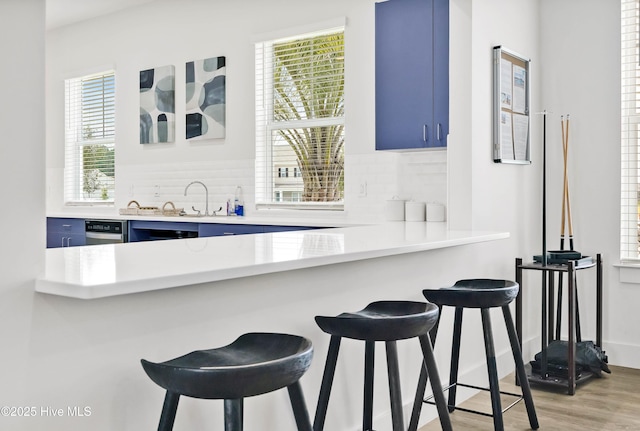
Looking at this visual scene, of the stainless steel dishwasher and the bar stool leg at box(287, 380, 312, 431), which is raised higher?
the stainless steel dishwasher

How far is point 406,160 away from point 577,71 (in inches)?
52.3

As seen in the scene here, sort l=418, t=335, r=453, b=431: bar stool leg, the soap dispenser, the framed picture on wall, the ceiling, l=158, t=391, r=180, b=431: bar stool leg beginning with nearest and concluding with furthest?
l=158, t=391, r=180, b=431: bar stool leg
l=418, t=335, r=453, b=431: bar stool leg
the framed picture on wall
the soap dispenser
the ceiling

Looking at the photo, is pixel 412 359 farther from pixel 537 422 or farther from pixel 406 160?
pixel 406 160

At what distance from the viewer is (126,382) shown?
186cm

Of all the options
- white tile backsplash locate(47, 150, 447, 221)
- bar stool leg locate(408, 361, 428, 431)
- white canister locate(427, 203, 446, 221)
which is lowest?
bar stool leg locate(408, 361, 428, 431)

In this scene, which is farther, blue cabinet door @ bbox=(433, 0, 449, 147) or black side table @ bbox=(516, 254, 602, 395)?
blue cabinet door @ bbox=(433, 0, 449, 147)

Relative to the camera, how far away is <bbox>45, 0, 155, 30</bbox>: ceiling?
250 inches

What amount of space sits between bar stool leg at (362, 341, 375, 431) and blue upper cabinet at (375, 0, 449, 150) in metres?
1.95

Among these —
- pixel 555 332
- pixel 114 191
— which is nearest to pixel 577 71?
pixel 555 332

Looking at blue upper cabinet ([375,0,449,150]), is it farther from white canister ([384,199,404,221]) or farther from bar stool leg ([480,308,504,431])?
bar stool leg ([480,308,504,431])

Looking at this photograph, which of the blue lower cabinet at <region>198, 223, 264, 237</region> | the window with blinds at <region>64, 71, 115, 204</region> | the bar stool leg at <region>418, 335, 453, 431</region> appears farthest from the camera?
the window with blinds at <region>64, 71, 115, 204</region>

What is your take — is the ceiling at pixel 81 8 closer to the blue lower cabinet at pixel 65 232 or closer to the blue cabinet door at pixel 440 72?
the blue lower cabinet at pixel 65 232

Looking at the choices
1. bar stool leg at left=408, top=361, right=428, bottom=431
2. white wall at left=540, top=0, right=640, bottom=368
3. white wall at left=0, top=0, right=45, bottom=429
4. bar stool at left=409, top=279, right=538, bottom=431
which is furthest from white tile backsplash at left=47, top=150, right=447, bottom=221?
white wall at left=0, top=0, right=45, bottom=429

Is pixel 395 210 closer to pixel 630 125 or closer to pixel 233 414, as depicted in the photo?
pixel 630 125
